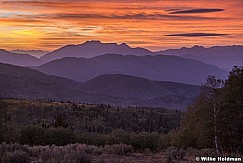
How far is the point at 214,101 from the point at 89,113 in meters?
84.2

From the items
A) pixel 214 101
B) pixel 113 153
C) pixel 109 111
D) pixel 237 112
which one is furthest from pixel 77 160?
pixel 109 111

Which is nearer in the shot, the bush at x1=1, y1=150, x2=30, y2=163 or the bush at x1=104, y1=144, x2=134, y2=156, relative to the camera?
the bush at x1=1, y1=150, x2=30, y2=163

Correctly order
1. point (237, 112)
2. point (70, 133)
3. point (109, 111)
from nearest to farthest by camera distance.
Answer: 1. point (237, 112)
2. point (70, 133)
3. point (109, 111)

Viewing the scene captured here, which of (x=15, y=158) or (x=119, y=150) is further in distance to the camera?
(x=119, y=150)

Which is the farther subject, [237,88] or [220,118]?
[237,88]

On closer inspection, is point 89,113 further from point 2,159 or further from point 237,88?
point 2,159

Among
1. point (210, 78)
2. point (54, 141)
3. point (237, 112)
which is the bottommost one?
point (54, 141)

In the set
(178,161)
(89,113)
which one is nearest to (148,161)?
(178,161)

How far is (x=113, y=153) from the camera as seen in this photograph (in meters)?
20.6

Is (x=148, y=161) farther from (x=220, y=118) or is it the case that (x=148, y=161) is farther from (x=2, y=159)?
(x=220, y=118)

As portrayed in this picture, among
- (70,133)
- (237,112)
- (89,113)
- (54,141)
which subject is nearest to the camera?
(237,112)

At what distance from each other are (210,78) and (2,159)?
14.6 m

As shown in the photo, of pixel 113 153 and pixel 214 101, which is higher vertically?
pixel 214 101

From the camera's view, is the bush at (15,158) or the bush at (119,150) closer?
the bush at (15,158)
